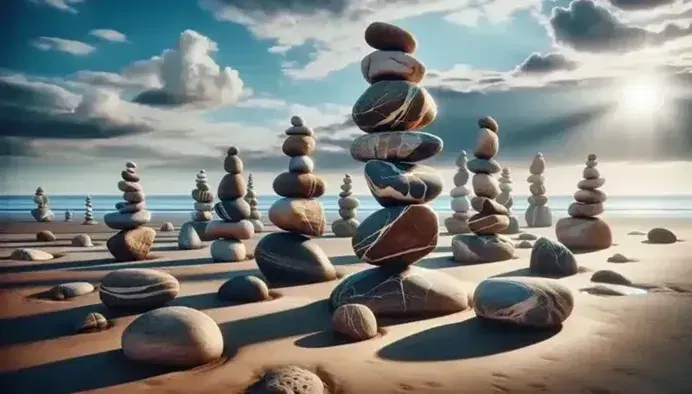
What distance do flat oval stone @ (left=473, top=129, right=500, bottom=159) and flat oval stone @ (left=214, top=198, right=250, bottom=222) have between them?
7.30 metres

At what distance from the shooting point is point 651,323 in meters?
7.46

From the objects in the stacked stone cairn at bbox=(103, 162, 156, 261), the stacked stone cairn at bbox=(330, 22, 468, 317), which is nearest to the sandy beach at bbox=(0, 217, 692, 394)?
the stacked stone cairn at bbox=(330, 22, 468, 317)

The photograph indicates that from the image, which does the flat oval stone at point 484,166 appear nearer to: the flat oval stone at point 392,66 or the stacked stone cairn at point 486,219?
the stacked stone cairn at point 486,219

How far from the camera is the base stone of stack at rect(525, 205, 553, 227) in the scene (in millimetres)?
28734

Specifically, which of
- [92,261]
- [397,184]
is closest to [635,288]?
[397,184]

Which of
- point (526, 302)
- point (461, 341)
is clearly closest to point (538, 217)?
point (526, 302)

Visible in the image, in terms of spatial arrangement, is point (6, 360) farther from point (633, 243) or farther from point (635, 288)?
point (633, 243)

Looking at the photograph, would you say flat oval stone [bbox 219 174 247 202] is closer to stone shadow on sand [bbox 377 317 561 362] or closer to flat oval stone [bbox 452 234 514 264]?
flat oval stone [bbox 452 234 514 264]

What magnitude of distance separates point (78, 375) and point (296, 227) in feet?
20.0

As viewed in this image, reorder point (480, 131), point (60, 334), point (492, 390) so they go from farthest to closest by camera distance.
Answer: point (480, 131) < point (60, 334) < point (492, 390)

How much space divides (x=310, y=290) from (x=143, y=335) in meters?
4.63

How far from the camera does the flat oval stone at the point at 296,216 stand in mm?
11266

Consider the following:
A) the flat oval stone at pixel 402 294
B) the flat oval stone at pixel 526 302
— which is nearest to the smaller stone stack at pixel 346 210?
the flat oval stone at pixel 402 294

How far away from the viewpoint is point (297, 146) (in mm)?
12258
